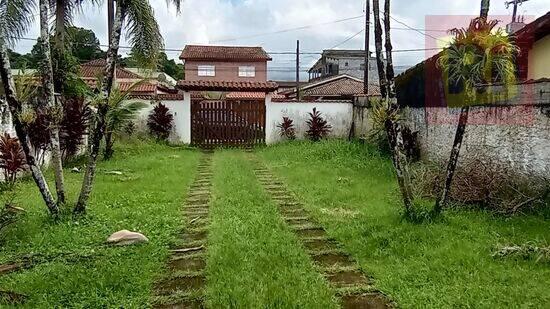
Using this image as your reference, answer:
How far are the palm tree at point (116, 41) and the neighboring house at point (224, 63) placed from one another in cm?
3011

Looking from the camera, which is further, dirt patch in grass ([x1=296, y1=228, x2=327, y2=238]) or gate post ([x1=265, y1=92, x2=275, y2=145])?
gate post ([x1=265, y1=92, x2=275, y2=145])

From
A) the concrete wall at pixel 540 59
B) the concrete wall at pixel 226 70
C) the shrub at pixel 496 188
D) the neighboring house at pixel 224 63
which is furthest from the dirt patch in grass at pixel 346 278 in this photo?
the concrete wall at pixel 226 70

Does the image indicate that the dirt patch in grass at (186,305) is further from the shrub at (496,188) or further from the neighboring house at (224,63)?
the neighboring house at (224,63)

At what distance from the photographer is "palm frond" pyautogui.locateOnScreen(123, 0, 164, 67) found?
640 centimetres

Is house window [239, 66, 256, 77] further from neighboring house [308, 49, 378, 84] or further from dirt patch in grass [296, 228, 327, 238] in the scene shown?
dirt patch in grass [296, 228, 327, 238]

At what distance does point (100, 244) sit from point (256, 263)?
1832mm

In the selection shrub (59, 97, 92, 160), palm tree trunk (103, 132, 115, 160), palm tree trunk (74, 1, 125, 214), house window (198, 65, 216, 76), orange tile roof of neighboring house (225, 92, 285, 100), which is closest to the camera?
palm tree trunk (74, 1, 125, 214)

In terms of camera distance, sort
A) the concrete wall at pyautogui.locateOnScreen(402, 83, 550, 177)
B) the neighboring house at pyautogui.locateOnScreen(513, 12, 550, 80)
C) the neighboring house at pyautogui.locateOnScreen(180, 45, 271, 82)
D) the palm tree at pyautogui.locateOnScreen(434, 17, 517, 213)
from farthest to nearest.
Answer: the neighboring house at pyautogui.locateOnScreen(180, 45, 271, 82)
the neighboring house at pyautogui.locateOnScreen(513, 12, 550, 80)
the concrete wall at pyautogui.locateOnScreen(402, 83, 550, 177)
the palm tree at pyautogui.locateOnScreen(434, 17, 517, 213)

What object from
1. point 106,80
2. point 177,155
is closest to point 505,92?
point 106,80

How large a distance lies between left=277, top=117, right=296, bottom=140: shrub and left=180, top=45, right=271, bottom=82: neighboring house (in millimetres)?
21571

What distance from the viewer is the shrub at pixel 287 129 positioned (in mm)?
16438

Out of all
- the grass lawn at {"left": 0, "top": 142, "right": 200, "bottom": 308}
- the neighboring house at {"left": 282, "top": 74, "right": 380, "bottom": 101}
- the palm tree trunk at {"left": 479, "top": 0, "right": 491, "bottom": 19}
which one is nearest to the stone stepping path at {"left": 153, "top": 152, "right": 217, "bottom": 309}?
the grass lawn at {"left": 0, "top": 142, "right": 200, "bottom": 308}

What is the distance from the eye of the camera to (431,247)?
4707mm

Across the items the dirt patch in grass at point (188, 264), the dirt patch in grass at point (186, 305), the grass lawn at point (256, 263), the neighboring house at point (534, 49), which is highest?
the neighboring house at point (534, 49)
